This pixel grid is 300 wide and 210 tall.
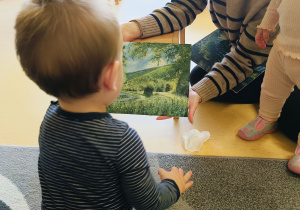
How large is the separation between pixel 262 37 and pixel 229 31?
0.60 ft

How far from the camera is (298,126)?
1.14 m

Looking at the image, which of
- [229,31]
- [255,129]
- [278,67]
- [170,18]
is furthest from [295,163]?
[170,18]

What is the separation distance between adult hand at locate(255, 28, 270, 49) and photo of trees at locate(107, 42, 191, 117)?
248mm

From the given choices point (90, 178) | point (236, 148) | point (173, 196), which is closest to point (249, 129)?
point (236, 148)

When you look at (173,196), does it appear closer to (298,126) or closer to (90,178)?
(90,178)

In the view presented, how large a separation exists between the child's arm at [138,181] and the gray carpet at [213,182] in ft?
1.09

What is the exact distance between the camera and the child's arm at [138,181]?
0.53 metres

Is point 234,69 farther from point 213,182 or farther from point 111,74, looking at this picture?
point 111,74

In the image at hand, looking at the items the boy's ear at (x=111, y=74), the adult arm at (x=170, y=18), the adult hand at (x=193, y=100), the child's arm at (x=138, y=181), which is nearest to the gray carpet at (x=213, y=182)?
the adult hand at (x=193, y=100)

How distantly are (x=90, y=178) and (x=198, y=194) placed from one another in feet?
1.70

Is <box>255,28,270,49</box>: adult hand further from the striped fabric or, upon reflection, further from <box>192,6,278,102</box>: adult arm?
the striped fabric

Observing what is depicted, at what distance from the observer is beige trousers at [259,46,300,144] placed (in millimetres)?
980

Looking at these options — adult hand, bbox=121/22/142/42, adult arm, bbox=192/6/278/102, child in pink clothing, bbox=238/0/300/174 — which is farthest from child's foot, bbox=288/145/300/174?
adult hand, bbox=121/22/142/42

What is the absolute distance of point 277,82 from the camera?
3.56 ft
